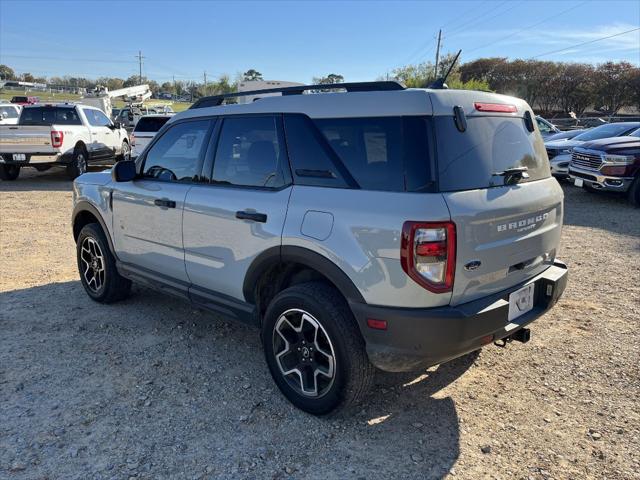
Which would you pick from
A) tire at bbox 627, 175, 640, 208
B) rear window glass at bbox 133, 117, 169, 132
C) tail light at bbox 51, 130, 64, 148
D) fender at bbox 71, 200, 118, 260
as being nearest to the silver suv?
fender at bbox 71, 200, 118, 260

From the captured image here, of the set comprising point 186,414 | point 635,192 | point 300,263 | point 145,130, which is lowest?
point 186,414

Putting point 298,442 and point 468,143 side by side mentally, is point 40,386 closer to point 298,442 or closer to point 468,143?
point 298,442

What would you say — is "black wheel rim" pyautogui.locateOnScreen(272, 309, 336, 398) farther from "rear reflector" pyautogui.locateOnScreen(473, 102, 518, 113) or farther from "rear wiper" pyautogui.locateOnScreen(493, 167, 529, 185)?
"rear reflector" pyautogui.locateOnScreen(473, 102, 518, 113)

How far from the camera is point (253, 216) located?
10.3 feet

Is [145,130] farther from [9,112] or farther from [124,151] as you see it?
[9,112]

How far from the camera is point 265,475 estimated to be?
2541 millimetres

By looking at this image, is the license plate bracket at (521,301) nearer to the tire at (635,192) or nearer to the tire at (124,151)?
the tire at (635,192)

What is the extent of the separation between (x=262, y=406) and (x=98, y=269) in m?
2.51

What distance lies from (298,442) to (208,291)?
132cm

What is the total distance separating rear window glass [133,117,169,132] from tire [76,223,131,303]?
883 cm

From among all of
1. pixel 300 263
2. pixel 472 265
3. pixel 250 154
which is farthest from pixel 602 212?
pixel 300 263

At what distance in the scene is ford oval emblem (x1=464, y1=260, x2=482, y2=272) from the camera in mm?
2528

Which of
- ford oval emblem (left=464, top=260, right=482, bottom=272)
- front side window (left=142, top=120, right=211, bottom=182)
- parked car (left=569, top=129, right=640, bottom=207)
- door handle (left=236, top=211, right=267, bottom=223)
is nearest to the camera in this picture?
ford oval emblem (left=464, top=260, right=482, bottom=272)

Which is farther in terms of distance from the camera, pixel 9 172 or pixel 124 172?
pixel 9 172
